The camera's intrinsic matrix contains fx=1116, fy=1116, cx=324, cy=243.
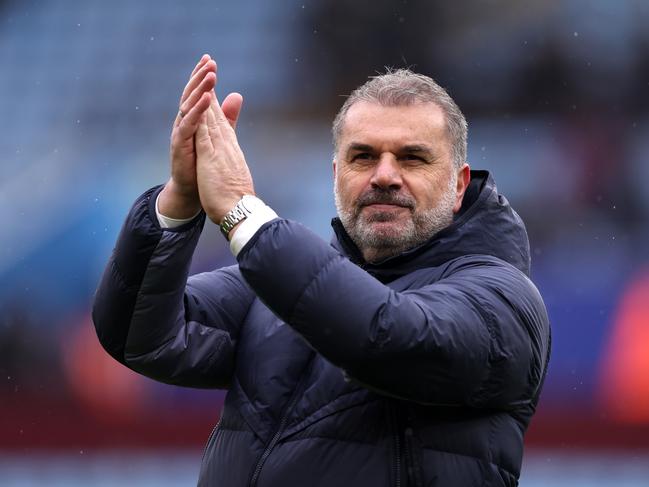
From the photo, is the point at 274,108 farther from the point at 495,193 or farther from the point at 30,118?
the point at 495,193

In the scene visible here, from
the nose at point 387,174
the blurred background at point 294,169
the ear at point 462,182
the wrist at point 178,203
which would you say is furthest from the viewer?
the blurred background at point 294,169

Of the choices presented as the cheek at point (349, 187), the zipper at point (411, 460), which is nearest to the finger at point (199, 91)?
the cheek at point (349, 187)

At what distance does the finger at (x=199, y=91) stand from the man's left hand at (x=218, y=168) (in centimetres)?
2

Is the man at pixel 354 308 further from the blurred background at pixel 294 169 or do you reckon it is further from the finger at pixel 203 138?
the blurred background at pixel 294 169

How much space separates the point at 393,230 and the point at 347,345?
40 cm

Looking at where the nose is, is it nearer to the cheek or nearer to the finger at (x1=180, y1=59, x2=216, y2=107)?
the cheek

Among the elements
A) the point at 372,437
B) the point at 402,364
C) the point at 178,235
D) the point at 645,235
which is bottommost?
the point at 645,235

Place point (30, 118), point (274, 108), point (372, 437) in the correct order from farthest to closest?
point (30, 118), point (274, 108), point (372, 437)

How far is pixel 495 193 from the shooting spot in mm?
2018

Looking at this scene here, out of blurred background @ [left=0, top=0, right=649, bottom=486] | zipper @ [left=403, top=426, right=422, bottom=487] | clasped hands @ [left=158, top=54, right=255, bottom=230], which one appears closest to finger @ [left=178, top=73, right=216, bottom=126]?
clasped hands @ [left=158, top=54, right=255, bottom=230]

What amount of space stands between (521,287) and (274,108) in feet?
16.0

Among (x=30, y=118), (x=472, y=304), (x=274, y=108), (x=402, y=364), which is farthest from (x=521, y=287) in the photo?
(x=30, y=118)

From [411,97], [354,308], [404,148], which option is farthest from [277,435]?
[411,97]

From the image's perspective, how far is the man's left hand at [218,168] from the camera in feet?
5.73
